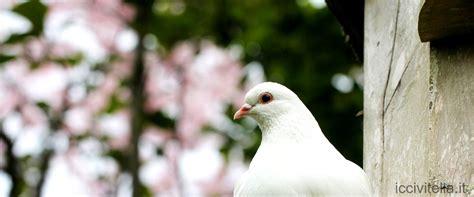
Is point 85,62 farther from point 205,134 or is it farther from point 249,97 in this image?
point 249,97

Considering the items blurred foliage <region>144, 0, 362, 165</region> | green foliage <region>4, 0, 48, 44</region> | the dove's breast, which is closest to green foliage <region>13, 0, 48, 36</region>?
green foliage <region>4, 0, 48, 44</region>

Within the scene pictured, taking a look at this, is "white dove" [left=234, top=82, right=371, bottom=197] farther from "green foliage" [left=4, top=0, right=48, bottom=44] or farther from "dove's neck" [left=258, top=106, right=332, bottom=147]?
"green foliage" [left=4, top=0, right=48, bottom=44]

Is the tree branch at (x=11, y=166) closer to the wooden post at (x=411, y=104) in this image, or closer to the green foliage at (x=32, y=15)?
the green foliage at (x=32, y=15)

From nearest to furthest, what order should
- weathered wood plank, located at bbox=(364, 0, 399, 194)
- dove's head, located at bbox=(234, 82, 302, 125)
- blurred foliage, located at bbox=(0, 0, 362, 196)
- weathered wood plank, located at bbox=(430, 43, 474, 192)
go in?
weathered wood plank, located at bbox=(430, 43, 474, 192) → dove's head, located at bbox=(234, 82, 302, 125) → weathered wood plank, located at bbox=(364, 0, 399, 194) → blurred foliage, located at bbox=(0, 0, 362, 196)

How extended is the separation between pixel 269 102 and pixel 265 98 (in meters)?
0.02

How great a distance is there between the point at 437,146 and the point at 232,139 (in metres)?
4.27

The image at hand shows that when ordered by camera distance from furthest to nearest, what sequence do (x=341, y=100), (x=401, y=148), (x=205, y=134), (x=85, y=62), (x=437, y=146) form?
(x=205, y=134) < (x=85, y=62) < (x=341, y=100) < (x=401, y=148) < (x=437, y=146)

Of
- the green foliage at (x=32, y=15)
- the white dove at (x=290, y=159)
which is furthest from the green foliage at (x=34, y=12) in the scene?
the white dove at (x=290, y=159)

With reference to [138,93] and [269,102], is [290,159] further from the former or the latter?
[138,93]

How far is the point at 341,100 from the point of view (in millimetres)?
6457

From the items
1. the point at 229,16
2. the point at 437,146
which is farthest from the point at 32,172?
the point at 437,146

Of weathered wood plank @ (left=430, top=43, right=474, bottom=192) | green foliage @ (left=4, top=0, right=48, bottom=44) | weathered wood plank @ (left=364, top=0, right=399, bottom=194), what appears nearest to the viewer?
weathered wood plank @ (left=430, top=43, right=474, bottom=192)

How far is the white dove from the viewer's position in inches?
114

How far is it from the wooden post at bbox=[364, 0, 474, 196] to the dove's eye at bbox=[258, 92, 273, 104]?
487mm
